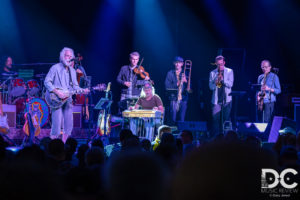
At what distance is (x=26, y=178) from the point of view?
3.93ft

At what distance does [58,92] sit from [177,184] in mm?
7877

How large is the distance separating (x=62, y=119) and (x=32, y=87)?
347cm

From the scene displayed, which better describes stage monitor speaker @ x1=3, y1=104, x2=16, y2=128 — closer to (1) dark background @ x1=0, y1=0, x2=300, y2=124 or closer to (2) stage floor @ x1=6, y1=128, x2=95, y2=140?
(2) stage floor @ x1=6, y1=128, x2=95, y2=140

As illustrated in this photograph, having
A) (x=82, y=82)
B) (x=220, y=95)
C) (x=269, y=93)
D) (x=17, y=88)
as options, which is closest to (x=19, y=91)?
(x=17, y=88)

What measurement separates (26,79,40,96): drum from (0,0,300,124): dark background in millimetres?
1504

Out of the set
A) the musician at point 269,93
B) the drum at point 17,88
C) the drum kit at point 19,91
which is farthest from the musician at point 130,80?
the musician at point 269,93

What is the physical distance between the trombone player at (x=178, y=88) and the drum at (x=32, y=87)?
12.6ft

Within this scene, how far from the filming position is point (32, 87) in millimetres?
12117

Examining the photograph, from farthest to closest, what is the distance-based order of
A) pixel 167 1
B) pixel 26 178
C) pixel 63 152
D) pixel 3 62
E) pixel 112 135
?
1. pixel 167 1
2. pixel 3 62
3. pixel 112 135
4. pixel 63 152
5. pixel 26 178

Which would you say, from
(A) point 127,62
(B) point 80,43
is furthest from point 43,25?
(A) point 127,62

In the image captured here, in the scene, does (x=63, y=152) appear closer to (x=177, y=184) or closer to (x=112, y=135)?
(x=177, y=184)

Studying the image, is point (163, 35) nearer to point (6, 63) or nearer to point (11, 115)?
point (6, 63)

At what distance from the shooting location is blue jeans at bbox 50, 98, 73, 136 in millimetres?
8844

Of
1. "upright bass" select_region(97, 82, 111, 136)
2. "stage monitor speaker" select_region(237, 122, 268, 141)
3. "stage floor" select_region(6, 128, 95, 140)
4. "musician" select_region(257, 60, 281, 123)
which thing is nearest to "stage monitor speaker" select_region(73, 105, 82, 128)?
"stage floor" select_region(6, 128, 95, 140)
